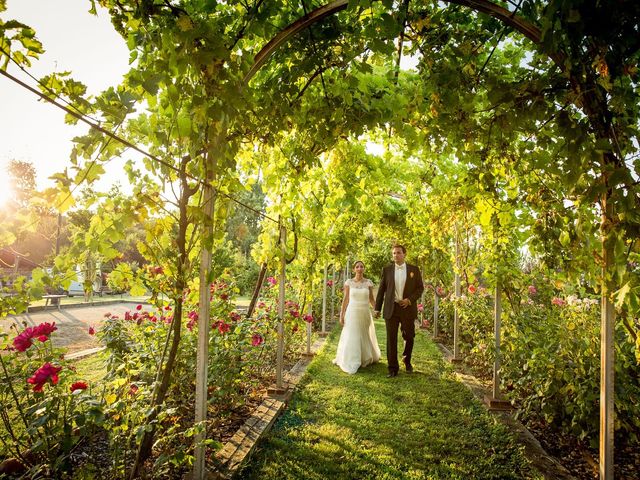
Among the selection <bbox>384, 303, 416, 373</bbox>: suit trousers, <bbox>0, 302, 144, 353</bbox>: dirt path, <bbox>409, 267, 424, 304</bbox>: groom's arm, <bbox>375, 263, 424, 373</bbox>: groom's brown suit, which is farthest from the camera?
<bbox>0, 302, 144, 353</bbox>: dirt path

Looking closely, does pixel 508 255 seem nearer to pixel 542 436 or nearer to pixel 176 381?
pixel 542 436

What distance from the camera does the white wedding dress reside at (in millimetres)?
6379

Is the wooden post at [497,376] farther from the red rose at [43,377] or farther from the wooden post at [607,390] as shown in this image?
the red rose at [43,377]

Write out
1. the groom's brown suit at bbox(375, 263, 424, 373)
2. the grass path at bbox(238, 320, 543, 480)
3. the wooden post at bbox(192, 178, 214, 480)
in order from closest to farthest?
1. the wooden post at bbox(192, 178, 214, 480)
2. the grass path at bbox(238, 320, 543, 480)
3. the groom's brown suit at bbox(375, 263, 424, 373)

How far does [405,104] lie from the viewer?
3137 mm

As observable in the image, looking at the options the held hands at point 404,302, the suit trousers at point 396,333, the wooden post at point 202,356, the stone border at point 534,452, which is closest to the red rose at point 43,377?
the wooden post at point 202,356

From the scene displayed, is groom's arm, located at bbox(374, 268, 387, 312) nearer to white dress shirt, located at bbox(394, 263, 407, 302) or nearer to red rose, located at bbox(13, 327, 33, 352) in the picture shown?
white dress shirt, located at bbox(394, 263, 407, 302)

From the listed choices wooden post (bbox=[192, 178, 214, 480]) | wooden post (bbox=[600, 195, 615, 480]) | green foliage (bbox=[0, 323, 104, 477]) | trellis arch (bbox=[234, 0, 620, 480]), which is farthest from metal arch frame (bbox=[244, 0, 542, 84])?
green foliage (bbox=[0, 323, 104, 477])

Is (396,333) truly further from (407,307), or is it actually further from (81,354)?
(81,354)

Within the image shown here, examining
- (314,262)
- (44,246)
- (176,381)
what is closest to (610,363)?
(176,381)

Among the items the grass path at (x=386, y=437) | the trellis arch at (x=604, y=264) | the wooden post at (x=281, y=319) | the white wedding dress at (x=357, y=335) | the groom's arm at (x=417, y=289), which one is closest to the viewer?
the trellis arch at (x=604, y=264)

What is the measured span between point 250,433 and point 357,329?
3284 millimetres

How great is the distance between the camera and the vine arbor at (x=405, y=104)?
1.58 meters

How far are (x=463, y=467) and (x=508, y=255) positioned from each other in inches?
97.9
